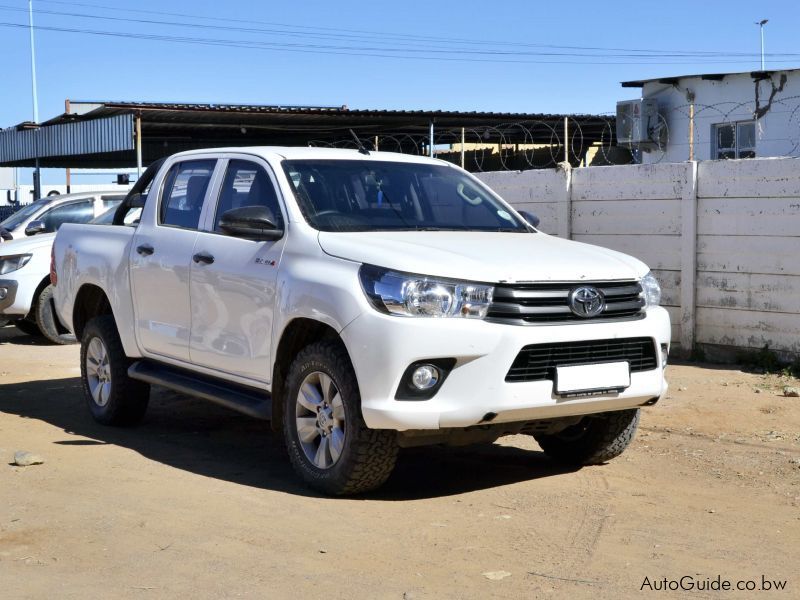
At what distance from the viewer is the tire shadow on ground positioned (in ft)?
21.0

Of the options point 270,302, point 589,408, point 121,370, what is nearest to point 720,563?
point 589,408

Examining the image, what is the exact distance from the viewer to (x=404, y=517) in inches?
219

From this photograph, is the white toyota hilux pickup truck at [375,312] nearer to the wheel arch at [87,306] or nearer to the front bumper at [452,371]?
the front bumper at [452,371]

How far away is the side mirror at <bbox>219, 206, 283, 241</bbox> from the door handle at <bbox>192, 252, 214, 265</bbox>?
48 centimetres

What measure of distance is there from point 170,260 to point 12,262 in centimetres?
680

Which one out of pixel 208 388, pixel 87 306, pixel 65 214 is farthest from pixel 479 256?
pixel 65 214

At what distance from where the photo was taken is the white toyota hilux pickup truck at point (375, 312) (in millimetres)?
5484

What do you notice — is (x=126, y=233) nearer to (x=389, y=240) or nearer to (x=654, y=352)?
(x=389, y=240)

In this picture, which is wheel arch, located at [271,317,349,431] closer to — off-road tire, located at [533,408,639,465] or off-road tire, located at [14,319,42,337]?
off-road tire, located at [533,408,639,465]

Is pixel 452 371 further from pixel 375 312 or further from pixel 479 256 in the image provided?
pixel 479 256

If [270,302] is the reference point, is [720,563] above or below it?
below

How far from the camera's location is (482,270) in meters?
5.56

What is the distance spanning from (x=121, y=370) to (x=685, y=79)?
647 inches

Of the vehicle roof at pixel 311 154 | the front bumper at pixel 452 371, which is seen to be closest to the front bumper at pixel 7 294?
the vehicle roof at pixel 311 154
